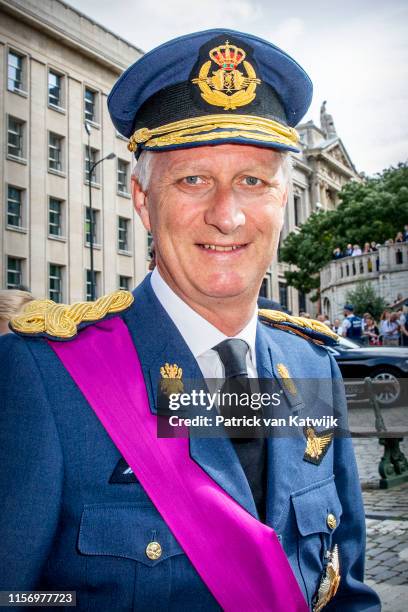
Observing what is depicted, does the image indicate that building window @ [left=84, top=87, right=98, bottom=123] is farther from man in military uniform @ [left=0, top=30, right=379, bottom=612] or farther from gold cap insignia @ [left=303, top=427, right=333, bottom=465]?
gold cap insignia @ [left=303, top=427, right=333, bottom=465]

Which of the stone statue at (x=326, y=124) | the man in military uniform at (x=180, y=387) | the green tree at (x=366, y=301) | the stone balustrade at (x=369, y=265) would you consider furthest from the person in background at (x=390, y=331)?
the stone statue at (x=326, y=124)

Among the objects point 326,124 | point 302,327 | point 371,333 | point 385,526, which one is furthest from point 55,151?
point 326,124

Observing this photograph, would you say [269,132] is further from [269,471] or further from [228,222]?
[269,471]

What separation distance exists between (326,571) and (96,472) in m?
0.78

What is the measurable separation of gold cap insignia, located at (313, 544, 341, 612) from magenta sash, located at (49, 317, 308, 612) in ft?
0.71

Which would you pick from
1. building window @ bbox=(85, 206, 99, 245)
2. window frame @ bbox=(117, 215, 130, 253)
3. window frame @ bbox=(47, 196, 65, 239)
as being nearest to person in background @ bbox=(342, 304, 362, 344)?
window frame @ bbox=(47, 196, 65, 239)

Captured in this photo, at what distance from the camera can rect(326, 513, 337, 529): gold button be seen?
1.94 metres

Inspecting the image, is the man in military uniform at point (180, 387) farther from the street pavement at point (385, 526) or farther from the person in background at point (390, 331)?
the person in background at point (390, 331)

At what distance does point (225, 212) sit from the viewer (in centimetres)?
171

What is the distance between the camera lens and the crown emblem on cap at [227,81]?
72.0 inches

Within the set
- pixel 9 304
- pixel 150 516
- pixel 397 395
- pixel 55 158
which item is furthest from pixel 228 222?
pixel 55 158

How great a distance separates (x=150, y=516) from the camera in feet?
5.36

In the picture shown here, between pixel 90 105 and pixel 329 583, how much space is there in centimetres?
3409

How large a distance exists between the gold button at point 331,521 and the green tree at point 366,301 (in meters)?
28.2
